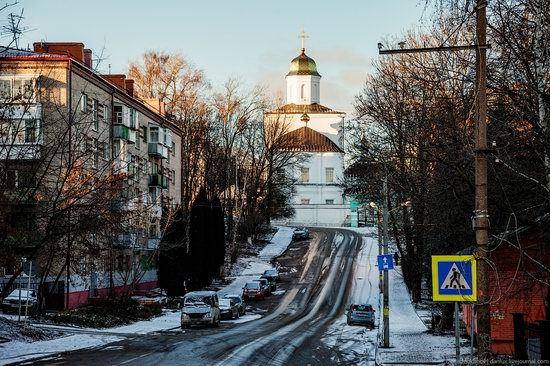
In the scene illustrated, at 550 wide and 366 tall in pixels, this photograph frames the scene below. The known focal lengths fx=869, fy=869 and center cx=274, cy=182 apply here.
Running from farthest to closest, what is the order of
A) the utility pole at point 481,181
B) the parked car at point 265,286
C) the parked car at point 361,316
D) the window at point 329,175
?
the window at point 329,175 → the parked car at point 265,286 → the parked car at point 361,316 → the utility pole at point 481,181

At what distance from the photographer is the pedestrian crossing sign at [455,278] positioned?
13.6 m

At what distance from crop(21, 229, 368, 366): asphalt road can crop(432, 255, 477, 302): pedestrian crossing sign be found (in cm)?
1158

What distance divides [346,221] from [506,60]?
104536mm

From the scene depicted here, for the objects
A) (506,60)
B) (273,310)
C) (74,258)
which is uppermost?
(506,60)

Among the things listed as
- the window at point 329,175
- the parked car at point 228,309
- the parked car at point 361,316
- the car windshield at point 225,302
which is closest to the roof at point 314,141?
the window at point 329,175

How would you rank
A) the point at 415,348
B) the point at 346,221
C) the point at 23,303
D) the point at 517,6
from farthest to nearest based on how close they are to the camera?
the point at 346,221 → the point at 23,303 → the point at 415,348 → the point at 517,6

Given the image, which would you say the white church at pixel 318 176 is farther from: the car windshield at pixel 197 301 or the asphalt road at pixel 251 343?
the car windshield at pixel 197 301

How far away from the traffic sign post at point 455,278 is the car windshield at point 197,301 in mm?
29888

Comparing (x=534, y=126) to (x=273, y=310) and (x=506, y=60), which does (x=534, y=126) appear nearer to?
(x=506, y=60)

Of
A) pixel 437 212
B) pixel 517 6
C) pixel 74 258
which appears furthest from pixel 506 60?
pixel 74 258

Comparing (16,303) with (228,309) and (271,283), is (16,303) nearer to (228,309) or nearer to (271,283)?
(228,309)

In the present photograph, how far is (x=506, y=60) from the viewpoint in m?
16.1

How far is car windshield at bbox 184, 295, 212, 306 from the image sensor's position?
141ft

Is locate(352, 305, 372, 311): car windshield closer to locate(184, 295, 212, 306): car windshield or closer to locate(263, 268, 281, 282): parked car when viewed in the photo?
locate(184, 295, 212, 306): car windshield
